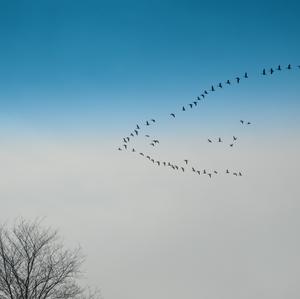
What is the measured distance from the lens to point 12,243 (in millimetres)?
27000

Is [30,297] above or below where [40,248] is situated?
below

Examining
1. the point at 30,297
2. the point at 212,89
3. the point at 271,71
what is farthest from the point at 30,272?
the point at 271,71

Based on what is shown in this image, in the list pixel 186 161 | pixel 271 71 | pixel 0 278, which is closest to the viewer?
pixel 271 71

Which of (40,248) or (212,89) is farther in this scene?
Answer: (40,248)

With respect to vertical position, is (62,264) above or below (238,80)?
below

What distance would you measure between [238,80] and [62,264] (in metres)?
14.8

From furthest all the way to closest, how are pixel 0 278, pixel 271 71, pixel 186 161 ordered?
pixel 0 278 → pixel 186 161 → pixel 271 71

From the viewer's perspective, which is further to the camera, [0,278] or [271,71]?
[0,278]

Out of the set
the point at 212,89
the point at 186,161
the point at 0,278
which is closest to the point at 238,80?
the point at 212,89

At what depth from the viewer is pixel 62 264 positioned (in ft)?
90.0

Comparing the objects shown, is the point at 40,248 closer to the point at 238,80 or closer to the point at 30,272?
the point at 30,272

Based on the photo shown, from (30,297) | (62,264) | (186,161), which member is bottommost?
(30,297)

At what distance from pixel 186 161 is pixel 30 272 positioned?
10.8 metres

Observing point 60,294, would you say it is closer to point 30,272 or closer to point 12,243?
point 30,272
